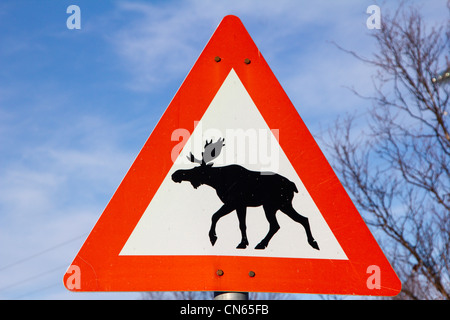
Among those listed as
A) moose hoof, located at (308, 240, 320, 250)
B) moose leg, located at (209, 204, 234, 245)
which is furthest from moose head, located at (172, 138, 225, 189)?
moose hoof, located at (308, 240, 320, 250)

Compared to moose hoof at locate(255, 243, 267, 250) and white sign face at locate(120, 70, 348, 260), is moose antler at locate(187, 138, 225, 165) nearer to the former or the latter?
white sign face at locate(120, 70, 348, 260)

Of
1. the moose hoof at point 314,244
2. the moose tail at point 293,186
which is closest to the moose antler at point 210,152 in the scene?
the moose tail at point 293,186

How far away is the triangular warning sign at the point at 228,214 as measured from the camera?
2.23 m

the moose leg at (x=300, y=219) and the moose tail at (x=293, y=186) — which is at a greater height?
the moose tail at (x=293, y=186)

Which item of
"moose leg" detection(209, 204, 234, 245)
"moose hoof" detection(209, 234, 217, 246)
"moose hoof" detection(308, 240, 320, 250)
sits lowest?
"moose hoof" detection(308, 240, 320, 250)

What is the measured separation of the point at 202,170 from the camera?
2.28m

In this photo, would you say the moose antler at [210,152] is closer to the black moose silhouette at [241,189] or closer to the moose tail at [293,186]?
the black moose silhouette at [241,189]

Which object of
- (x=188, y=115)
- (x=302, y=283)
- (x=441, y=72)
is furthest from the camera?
(x=441, y=72)

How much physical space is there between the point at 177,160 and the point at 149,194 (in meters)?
0.17

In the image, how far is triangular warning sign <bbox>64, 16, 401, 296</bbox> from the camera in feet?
7.32

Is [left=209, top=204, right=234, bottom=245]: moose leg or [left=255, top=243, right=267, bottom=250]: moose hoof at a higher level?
[left=209, top=204, right=234, bottom=245]: moose leg
